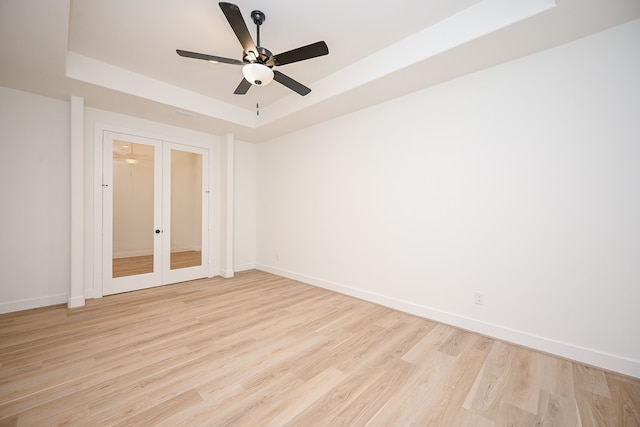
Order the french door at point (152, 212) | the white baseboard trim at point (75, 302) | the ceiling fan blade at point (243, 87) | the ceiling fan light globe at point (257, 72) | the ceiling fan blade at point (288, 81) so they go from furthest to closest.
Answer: the french door at point (152, 212), the white baseboard trim at point (75, 302), the ceiling fan blade at point (243, 87), the ceiling fan blade at point (288, 81), the ceiling fan light globe at point (257, 72)

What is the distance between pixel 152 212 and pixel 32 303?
1766mm

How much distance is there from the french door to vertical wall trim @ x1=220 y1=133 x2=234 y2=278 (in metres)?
0.30

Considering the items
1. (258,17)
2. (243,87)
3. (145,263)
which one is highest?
(258,17)

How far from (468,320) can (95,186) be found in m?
5.19

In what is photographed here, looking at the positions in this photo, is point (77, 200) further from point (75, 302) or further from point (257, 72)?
point (257, 72)

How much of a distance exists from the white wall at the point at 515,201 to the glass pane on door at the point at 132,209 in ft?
10.4

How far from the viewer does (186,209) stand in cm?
464

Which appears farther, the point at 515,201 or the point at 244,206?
the point at 244,206

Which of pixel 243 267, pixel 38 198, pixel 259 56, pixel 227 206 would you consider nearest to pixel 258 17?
pixel 259 56

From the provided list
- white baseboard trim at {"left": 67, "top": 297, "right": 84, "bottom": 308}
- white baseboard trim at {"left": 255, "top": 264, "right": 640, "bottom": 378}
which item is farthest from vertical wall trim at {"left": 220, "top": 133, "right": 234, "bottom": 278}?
white baseboard trim at {"left": 255, "top": 264, "right": 640, "bottom": 378}

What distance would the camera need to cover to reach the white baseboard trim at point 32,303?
314 centimetres

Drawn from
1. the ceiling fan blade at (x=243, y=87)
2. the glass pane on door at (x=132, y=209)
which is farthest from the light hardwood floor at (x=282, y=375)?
the ceiling fan blade at (x=243, y=87)

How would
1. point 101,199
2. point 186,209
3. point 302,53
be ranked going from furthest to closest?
point 186,209, point 101,199, point 302,53

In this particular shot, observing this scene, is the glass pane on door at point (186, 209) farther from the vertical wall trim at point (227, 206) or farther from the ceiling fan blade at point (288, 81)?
the ceiling fan blade at point (288, 81)
